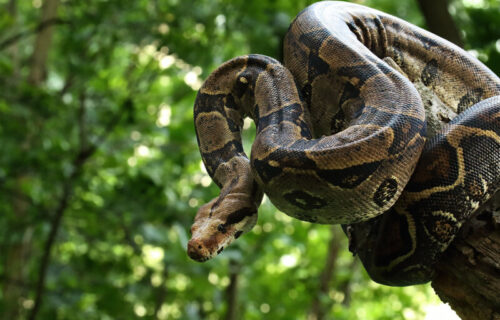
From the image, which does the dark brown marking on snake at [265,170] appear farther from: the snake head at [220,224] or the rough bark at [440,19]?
the rough bark at [440,19]

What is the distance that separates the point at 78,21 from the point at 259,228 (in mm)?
3173

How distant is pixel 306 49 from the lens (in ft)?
8.83

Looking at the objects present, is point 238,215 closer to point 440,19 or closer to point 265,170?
point 265,170

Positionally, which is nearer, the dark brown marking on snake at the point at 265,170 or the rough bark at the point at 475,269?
the rough bark at the point at 475,269

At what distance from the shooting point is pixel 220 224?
7.92 ft

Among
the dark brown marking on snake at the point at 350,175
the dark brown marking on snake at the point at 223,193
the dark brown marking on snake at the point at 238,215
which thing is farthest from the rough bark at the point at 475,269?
the dark brown marking on snake at the point at 223,193

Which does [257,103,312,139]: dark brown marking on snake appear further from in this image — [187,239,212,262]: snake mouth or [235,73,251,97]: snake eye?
[187,239,212,262]: snake mouth

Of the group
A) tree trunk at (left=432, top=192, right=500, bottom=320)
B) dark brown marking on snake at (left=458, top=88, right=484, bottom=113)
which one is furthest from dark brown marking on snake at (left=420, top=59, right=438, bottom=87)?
tree trunk at (left=432, top=192, right=500, bottom=320)

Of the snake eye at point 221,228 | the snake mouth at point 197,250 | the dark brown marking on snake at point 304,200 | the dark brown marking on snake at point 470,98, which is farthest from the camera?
the dark brown marking on snake at point 470,98

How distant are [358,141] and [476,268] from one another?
73 cm

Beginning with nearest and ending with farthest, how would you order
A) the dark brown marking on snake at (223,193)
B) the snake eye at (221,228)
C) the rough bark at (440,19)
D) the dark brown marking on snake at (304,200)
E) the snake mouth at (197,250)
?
the dark brown marking on snake at (304,200) < the snake mouth at (197,250) < the snake eye at (221,228) < the dark brown marking on snake at (223,193) < the rough bark at (440,19)

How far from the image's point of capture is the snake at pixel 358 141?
6.86 feet

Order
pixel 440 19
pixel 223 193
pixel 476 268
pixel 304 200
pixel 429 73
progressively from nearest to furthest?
pixel 476 268 → pixel 304 200 → pixel 223 193 → pixel 429 73 → pixel 440 19

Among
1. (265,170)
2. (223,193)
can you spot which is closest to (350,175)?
(265,170)
